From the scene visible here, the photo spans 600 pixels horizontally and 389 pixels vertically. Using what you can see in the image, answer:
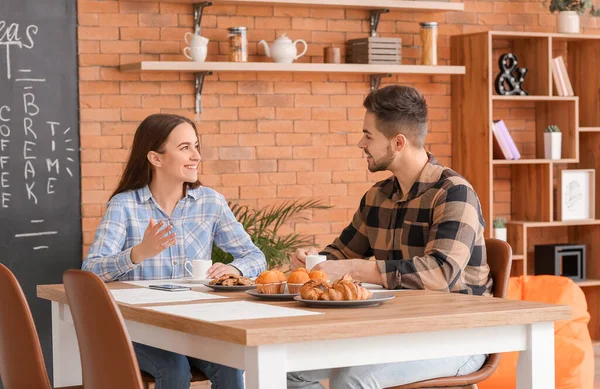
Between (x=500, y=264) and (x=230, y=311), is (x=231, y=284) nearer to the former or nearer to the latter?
(x=230, y=311)

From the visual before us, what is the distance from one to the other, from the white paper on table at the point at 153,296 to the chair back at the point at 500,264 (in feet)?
2.90

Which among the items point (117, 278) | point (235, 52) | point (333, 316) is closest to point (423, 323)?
point (333, 316)

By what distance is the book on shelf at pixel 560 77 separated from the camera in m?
5.71

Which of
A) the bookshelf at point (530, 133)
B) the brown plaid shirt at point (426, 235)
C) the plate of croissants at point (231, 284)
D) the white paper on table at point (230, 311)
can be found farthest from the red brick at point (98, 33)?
the white paper on table at point (230, 311)

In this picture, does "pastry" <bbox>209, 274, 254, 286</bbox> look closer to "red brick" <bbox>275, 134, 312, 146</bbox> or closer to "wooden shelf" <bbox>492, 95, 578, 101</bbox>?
"red brick" <bbox>275, 134, 312, 146</bbox>

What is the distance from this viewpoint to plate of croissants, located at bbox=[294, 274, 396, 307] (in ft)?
7.57

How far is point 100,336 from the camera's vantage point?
81.3 inches

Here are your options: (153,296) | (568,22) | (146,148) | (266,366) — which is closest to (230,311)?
(266,366)

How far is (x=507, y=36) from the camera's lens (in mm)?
5625

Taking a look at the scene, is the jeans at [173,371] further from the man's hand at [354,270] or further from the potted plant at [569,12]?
the potted plant at [569,12]

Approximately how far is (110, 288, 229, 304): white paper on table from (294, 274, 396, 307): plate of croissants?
0.35m

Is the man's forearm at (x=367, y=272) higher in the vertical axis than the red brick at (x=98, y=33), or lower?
lower

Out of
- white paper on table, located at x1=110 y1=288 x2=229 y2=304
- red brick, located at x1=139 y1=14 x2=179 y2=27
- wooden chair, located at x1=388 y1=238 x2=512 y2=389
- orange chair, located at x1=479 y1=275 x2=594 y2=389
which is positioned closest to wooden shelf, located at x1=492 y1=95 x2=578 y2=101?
orange chair, located at x1=479 y1=275 x2=594 y2=389

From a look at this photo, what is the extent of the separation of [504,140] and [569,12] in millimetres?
824
